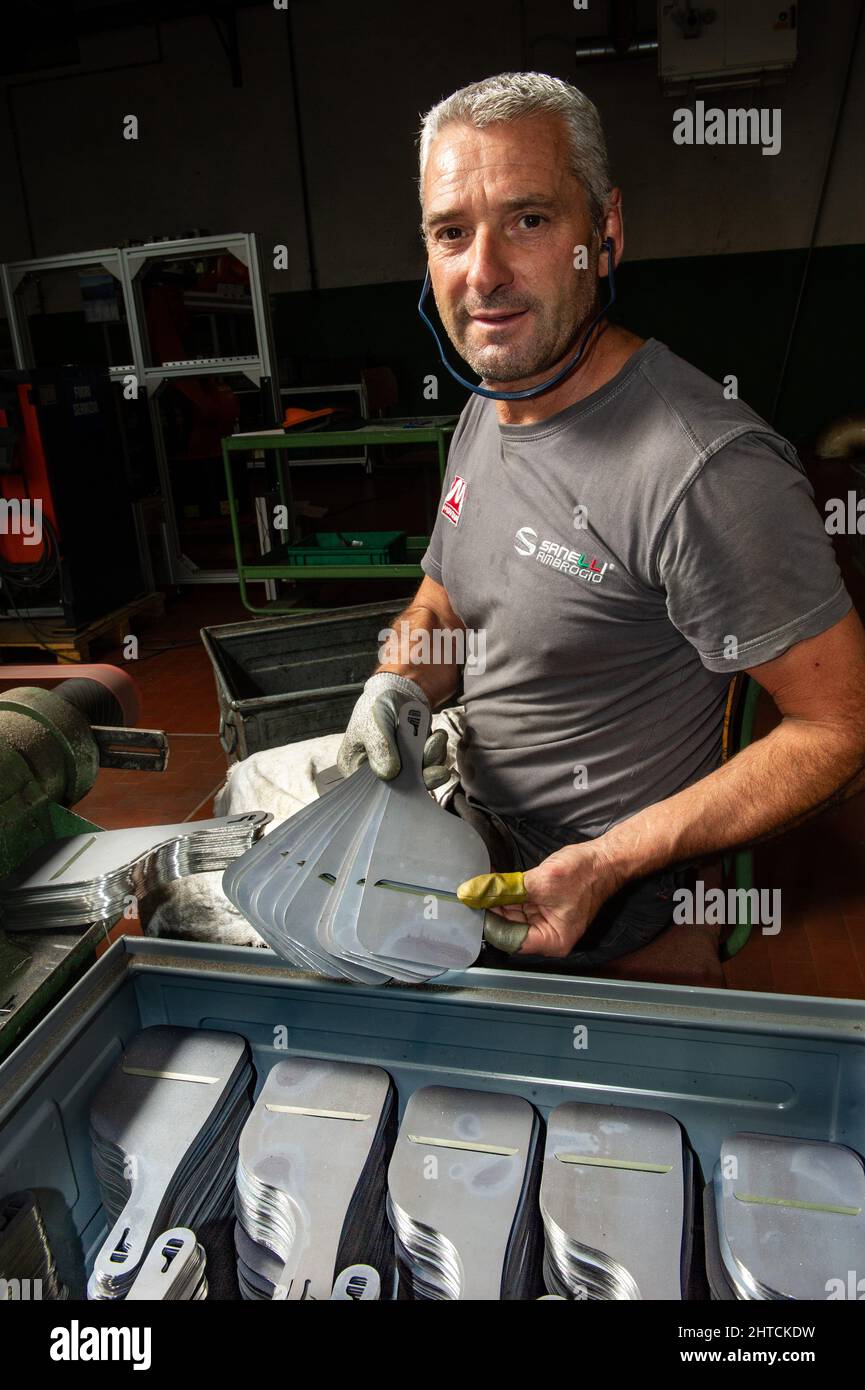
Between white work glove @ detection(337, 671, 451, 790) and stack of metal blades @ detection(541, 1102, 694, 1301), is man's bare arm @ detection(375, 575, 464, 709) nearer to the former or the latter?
white work glove @ detection(337, 671, 451, 790)

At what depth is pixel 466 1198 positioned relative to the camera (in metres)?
0.85

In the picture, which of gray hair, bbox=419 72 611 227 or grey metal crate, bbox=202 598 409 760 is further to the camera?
grey metal crate, bbox=202 598 409 760

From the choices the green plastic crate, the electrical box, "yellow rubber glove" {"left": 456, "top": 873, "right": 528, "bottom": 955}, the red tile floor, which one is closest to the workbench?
the green plastic crate

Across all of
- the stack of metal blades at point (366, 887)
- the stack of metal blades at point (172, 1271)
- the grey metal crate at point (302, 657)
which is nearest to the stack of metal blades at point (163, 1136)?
the stack of metal blades at point (172, 1271)

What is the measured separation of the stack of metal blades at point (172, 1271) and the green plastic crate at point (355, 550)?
3579 mm

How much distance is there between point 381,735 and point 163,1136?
582mm

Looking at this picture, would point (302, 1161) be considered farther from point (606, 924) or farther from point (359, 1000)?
point (606, 924)

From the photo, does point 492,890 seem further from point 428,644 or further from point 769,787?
point 428,644

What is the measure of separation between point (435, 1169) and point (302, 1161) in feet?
0.43

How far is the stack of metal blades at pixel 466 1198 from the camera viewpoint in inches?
32.0

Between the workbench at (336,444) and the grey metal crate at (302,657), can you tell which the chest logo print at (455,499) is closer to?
the grey metal crate at (302,657)

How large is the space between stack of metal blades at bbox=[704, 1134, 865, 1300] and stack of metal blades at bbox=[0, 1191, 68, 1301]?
61cm

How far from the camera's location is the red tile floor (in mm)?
2420

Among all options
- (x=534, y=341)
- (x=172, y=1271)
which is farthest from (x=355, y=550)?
(x=172, y=1271)
